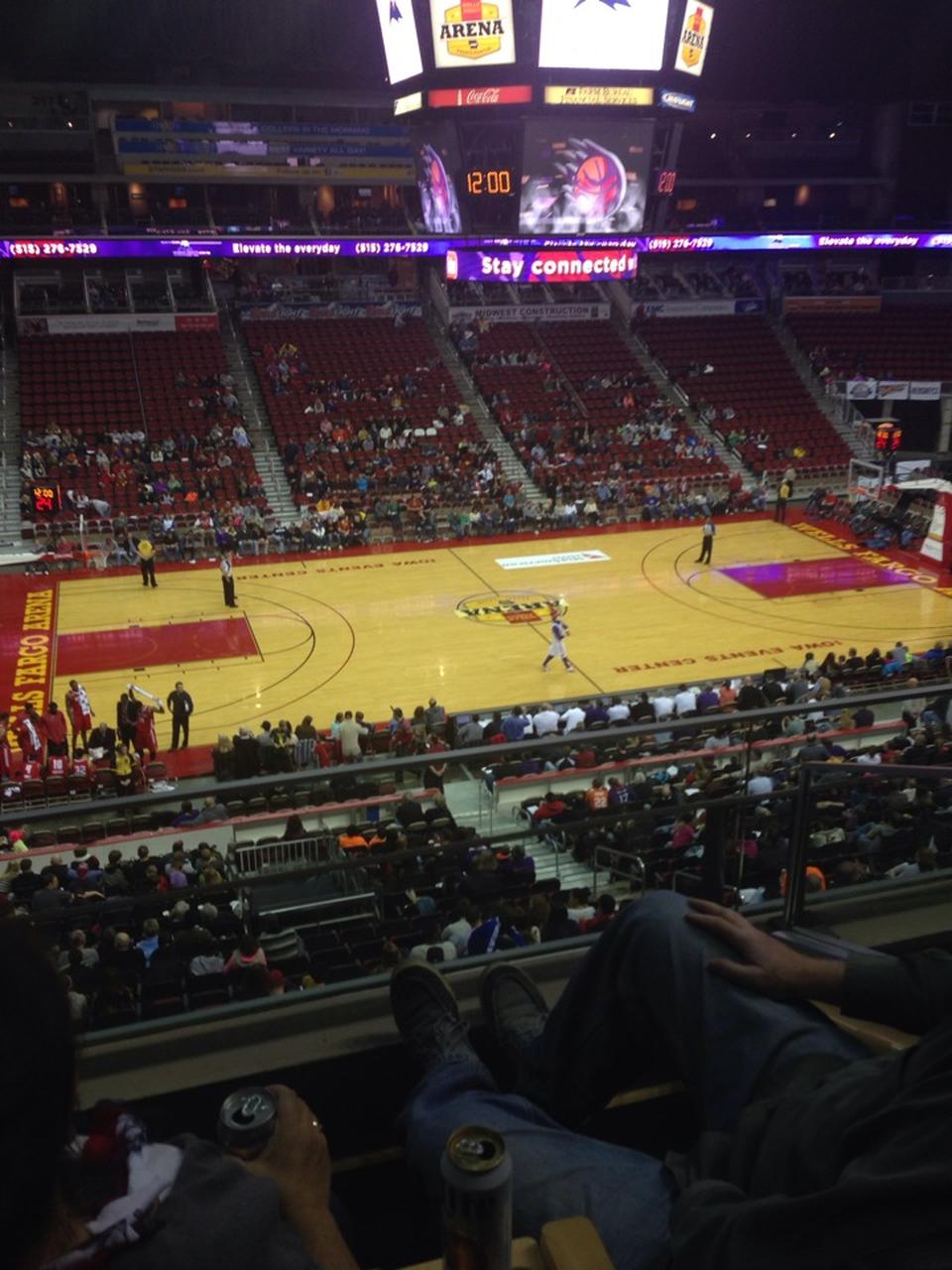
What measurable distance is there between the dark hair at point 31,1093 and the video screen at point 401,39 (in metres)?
24.9

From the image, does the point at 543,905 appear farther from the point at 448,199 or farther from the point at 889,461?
the point at 889,461

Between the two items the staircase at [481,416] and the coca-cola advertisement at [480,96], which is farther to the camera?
the staircase at [481,416]

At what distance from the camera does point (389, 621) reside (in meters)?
19.5

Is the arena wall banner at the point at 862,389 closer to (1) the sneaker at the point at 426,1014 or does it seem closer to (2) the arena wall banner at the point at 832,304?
(2) the arena wall banner at the point at 832,304

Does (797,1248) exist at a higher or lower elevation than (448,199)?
lower

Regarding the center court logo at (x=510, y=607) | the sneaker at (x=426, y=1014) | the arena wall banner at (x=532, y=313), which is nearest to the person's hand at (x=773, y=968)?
the sneaker at (x=426, y=1014)

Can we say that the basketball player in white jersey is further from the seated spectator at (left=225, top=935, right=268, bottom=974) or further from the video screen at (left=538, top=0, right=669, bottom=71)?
the video screen at (left=538, top=0, right=669, bottom=71)

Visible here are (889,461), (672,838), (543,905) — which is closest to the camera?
(543,905)

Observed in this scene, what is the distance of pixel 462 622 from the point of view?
19.4m

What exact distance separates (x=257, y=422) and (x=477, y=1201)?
97.3ft

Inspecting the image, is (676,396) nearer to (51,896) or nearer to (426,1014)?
(51,896)

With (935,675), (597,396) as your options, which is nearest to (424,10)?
(597,396)

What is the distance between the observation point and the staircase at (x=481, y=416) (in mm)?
28625

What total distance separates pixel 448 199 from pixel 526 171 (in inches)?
83.5
